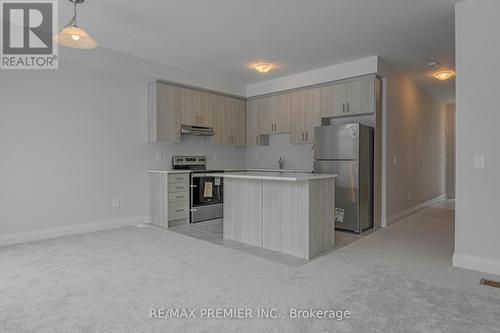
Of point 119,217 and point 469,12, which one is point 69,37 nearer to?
point 119,217

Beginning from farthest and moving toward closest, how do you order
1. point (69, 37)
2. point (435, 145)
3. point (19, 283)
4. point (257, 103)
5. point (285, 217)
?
1. point (435, 145)
2. point (257, 103)
3. point (285, 217)
4. point (69, 37)
5. point (19, 283)

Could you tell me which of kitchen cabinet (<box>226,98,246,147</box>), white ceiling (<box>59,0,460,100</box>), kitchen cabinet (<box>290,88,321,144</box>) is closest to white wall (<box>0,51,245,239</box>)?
white ceiling (<box>59,0,460,100</box>)

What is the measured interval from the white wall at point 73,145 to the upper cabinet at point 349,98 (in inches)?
116

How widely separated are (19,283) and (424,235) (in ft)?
15.5

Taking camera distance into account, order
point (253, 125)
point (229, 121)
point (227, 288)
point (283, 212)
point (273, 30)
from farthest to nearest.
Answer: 1. point (253, 125)
2. point (229, 121)
3. point (273, 30)
4. point (283, 212)
5. point (227, 288)

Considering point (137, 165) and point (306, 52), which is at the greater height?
point (306, 52)

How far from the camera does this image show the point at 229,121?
243 inches

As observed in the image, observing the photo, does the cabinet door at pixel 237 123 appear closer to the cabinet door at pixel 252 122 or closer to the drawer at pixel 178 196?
the cabinet door at pixel 252 122

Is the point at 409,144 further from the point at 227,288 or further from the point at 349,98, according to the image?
the point at 227,288

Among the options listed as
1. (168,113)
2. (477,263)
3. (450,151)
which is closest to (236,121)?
(168,113)

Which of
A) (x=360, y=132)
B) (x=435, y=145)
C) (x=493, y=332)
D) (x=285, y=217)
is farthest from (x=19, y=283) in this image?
(x=435, y=145)

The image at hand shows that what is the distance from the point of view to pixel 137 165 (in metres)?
4.96

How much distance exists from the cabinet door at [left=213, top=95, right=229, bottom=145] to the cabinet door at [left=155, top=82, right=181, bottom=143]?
858 millimetres

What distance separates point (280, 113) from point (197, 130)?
1.69m
